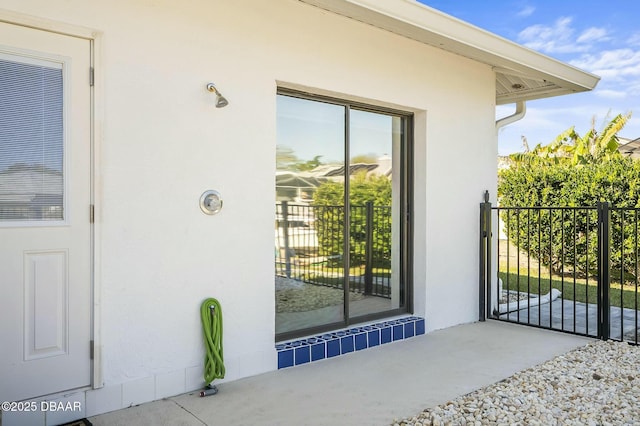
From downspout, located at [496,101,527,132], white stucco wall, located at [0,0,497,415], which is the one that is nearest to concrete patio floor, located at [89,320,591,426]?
white stucco wall, located at [0,0,497,415]

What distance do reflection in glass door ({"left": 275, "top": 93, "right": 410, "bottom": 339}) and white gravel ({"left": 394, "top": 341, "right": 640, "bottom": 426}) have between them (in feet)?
4.61

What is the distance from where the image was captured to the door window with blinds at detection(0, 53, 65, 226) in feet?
8.40

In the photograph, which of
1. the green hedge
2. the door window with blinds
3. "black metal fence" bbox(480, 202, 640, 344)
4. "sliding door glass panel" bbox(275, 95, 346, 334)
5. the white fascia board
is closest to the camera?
the door window with blinds

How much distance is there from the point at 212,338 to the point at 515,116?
481 centimetres

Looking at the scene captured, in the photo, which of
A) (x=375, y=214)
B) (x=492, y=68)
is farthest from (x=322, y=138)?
(x=492, y=68)

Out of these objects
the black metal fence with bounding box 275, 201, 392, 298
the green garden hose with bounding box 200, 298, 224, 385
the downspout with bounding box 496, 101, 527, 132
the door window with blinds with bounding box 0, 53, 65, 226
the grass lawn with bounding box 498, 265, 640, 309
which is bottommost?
the grass lawn with bounding box 498, 265, 640, 309

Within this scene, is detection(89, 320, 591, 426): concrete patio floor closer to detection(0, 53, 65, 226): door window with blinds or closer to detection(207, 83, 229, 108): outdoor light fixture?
detection(0, 53, 65, 226): door window with blinds

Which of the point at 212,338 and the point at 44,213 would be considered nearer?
the point at 44,213

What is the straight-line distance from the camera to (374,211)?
4.48 meters

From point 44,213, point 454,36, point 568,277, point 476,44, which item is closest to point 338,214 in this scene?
point 454,36

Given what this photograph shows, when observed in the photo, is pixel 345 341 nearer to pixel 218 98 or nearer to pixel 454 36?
pixel 218 98

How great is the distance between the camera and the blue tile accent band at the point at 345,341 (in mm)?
3676

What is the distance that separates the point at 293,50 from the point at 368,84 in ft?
2.69

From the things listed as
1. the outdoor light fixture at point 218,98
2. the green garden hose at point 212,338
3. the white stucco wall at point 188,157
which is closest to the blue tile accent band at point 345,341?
the white stucco wall at point 188,157
